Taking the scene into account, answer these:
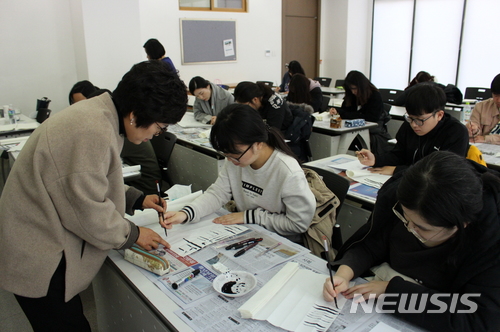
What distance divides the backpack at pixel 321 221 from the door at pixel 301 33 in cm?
671

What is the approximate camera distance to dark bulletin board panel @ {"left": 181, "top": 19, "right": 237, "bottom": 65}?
6605 millimetres

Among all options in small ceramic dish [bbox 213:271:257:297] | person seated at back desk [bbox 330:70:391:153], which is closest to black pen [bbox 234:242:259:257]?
small ceramic dish [bbox 213:271:257:297]

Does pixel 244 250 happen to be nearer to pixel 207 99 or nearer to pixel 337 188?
pixel 337 188

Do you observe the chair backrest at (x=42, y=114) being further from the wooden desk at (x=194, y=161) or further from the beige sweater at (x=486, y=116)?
the beige sweater at (x=486, y=116)

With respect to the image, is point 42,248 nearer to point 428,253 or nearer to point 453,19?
point 428,253

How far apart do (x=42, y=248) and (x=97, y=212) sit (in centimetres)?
20

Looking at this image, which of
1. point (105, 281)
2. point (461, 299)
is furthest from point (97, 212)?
A: point (461, 299)

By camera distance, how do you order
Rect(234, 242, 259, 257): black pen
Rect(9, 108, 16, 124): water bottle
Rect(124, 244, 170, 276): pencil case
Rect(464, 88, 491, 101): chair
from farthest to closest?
Rect(464, 88, 491, 101): chair → Rect(9, 108, 16, 124): water bottle → Rect(234, 242, 259, 257): black pen → Rect(124, 244, 170, 276): pencil case

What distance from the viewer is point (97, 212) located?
113cm

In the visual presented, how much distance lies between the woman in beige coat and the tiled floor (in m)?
0.96

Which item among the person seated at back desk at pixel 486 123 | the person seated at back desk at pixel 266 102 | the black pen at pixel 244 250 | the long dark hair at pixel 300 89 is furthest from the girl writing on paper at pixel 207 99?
the black pen at pixel 244 250

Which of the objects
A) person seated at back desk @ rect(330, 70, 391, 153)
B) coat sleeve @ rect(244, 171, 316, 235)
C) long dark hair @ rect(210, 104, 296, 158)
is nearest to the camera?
long dark hair @ rect(210, 104, 296, 158)

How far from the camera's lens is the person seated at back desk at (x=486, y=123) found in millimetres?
3070

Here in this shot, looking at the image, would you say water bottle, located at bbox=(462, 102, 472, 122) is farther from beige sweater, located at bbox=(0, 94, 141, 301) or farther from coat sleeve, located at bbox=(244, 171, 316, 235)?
beige sweater, located at bbox=(0, 94, 141, 301)
